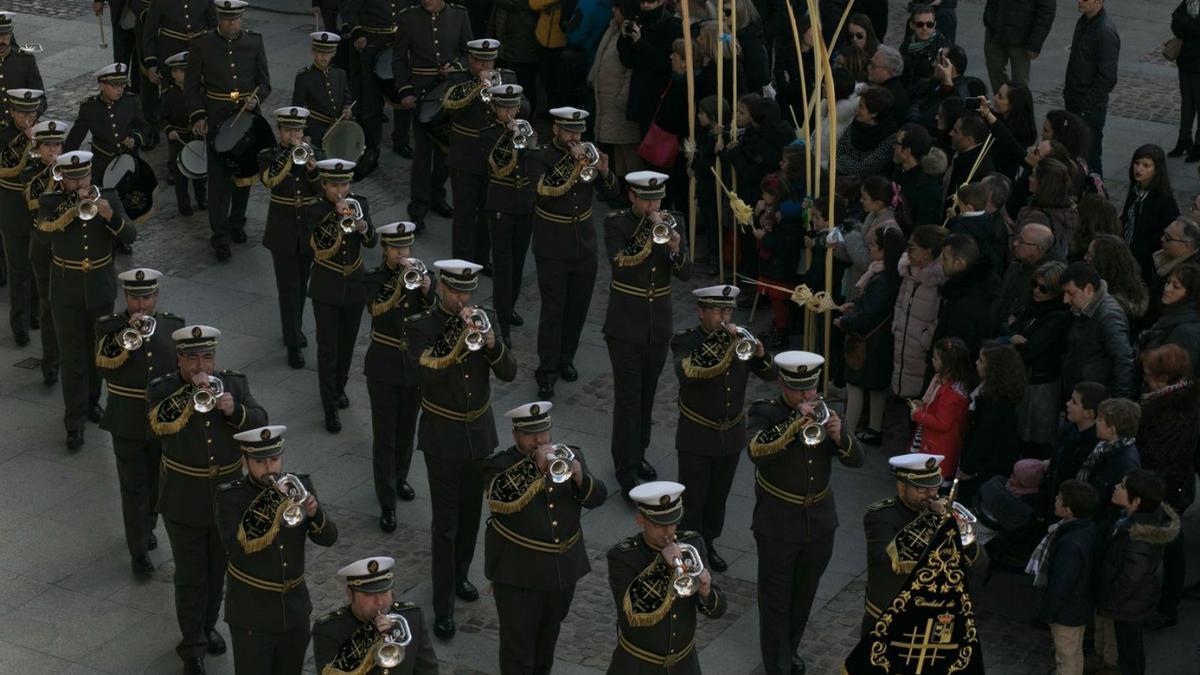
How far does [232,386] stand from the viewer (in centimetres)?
1195

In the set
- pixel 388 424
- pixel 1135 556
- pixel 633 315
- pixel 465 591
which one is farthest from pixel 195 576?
pixel 1135 556

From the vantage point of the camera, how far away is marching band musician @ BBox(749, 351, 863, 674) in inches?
449

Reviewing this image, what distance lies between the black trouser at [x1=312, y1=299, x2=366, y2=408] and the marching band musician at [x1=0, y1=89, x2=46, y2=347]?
271 centimetres

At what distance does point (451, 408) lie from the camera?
12078 mm

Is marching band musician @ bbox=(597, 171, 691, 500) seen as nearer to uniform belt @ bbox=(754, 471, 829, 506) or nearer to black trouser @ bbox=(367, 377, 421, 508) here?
black trouser @ bbox=(367, 377, 421, 508)

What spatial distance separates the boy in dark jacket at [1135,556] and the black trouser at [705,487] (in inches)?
97.4

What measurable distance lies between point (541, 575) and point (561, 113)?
441 cm

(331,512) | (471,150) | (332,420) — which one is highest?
(471,150)

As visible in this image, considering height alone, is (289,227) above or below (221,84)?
below

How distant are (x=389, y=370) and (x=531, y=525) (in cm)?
244

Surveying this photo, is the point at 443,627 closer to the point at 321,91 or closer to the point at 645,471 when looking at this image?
the point at 645,471

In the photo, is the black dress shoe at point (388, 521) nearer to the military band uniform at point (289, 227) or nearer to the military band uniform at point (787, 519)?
the military band uniform at point (289, 227)

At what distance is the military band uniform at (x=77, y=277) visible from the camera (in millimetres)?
13969

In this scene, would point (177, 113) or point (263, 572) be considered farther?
point (177, 113)
